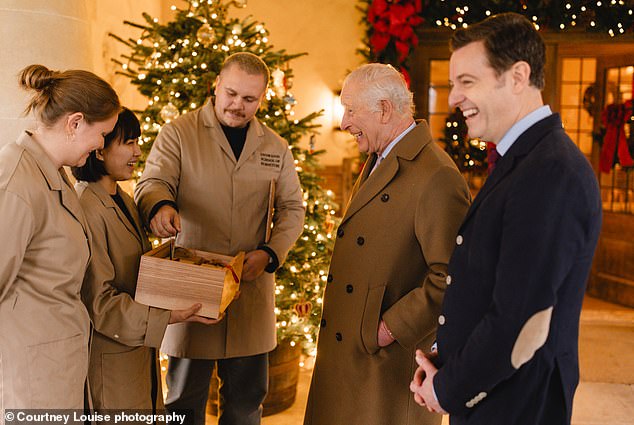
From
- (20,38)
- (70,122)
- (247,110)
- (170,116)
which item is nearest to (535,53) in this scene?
(70,122)

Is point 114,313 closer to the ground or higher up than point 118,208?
closer to the ground

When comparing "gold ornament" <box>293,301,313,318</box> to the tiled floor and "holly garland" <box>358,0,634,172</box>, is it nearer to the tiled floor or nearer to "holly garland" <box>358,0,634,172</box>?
the tiled floor

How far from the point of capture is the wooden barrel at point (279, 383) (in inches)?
148

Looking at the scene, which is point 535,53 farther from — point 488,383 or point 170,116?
point 170,116

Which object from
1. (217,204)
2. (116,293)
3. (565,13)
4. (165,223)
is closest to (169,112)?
(217,204)

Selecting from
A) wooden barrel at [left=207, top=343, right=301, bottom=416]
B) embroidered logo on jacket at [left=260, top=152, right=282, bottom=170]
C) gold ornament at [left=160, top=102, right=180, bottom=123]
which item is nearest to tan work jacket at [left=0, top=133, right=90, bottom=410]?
embroidered logo on jacket at [left=260, top=152, right=282, bottom=170]

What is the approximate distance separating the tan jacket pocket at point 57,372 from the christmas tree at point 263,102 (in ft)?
6.45

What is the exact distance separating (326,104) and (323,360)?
4.09 metres

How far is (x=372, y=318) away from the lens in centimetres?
209

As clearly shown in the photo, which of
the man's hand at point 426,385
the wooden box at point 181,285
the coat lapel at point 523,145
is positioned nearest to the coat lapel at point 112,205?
the wooden box at point 181,285

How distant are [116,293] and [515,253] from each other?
4.08 ft

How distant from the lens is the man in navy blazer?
131 centimetres

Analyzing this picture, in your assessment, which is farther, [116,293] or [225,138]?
[225,138]

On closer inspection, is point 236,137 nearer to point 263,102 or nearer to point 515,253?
point 263,102
